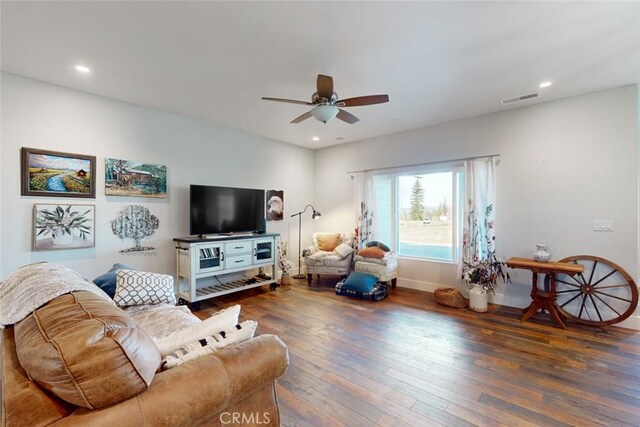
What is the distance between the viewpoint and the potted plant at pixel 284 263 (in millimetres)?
4984

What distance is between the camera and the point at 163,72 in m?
2.79

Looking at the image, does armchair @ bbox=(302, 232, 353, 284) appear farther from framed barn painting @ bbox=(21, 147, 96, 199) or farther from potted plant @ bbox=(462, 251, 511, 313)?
framed barn painting @ bbox=(21, 147, 96, 199)

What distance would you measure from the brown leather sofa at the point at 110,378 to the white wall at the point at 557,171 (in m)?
3.90

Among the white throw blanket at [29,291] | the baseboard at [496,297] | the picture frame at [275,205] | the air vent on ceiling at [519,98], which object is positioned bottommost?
the baseboard at [496,297]

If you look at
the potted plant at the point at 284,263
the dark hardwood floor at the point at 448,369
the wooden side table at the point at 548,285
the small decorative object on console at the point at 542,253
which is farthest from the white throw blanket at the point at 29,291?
the small decorative object on console at the point at 542,253

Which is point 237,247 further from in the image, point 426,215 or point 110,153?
point 426,215

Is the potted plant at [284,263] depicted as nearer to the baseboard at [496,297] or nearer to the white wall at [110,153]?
the white wall at [110,153]

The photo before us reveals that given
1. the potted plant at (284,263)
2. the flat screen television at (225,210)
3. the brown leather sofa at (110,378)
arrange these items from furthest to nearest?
the potted plant at (284,263) → the flat screen television at (225,210) → the brown leather sofa at (110,378)

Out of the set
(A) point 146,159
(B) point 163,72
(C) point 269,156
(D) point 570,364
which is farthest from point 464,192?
(A) point 146,159

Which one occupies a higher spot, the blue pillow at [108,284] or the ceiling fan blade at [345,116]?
the ceiling fan blade at [345,116]

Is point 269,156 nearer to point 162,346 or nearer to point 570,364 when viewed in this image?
point 162,346

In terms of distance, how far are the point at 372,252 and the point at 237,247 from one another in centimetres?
215

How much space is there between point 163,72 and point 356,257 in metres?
3.68

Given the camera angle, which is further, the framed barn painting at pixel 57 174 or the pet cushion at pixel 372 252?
the pet cushion at pixel 372 252
